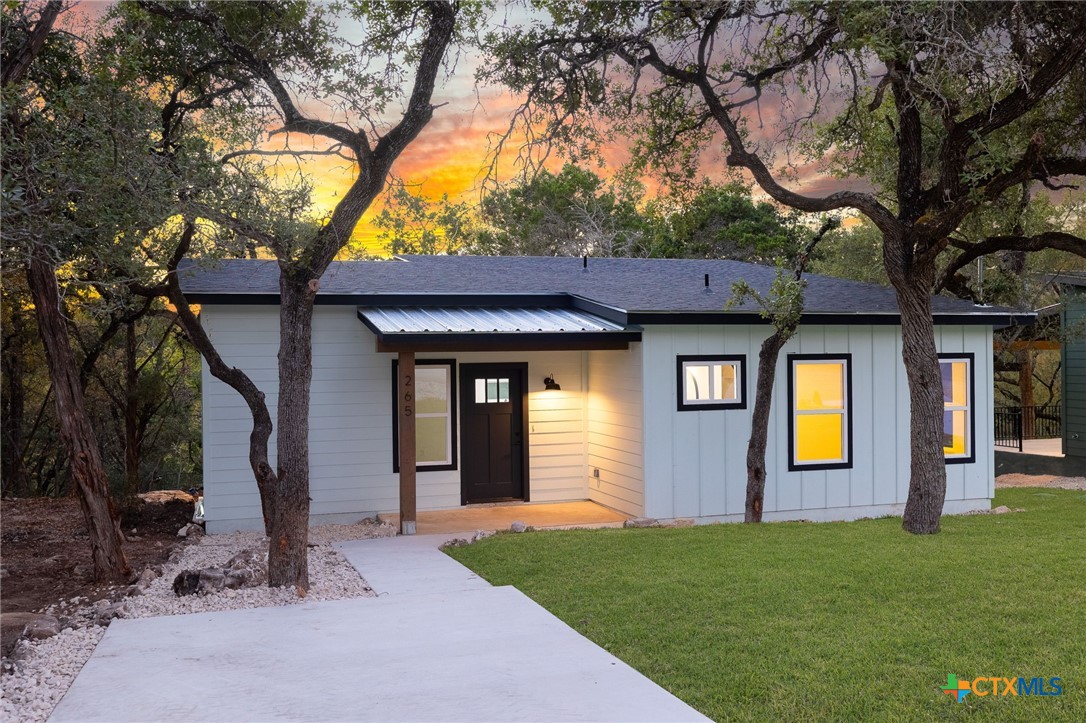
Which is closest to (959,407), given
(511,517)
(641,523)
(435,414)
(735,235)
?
(641,523)

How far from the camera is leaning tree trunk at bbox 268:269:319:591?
7.21 meters

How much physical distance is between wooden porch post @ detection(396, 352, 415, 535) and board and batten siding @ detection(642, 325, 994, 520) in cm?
276

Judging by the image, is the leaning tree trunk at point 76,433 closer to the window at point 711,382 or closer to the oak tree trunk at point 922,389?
the window at point 711,382

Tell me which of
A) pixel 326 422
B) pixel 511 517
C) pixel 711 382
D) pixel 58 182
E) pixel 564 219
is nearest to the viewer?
pixel 58 182

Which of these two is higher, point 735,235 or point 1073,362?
point 735,235

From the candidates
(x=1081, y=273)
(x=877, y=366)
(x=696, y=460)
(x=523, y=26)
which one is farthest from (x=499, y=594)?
(x=1081, y=273)

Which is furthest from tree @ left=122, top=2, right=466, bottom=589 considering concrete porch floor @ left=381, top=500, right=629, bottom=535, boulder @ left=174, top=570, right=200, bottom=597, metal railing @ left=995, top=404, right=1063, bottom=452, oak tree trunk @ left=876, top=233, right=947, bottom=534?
metal railing @ left=995, top=404, right=1063, bottom=452

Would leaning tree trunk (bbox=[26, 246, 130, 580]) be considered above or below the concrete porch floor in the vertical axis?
above

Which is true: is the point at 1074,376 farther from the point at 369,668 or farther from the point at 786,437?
the point at 369,668

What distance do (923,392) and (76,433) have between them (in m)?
8.09

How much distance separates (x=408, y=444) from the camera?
400 inches

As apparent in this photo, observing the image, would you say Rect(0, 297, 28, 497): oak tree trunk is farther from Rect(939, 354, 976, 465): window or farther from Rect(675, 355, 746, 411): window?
Rect(939, 354, 976, 465): window

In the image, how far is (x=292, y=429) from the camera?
23.6ft

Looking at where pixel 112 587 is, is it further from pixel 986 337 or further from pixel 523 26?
pixel 986 337
